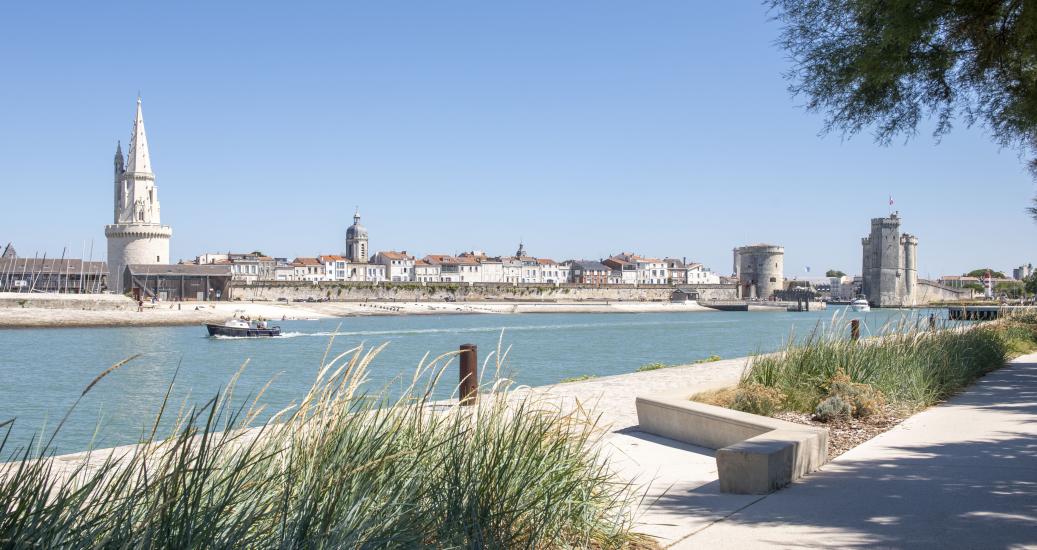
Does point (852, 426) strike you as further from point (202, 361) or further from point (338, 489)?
point (202, 361)

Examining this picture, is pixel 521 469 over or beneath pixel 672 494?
over

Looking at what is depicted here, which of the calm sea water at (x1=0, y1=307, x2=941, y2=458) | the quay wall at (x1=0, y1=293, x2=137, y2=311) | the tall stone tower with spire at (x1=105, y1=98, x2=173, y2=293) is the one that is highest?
the tall stone tower with spire at (x1=105, y1=98, x2=173, y2=293)

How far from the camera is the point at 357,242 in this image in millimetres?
166750

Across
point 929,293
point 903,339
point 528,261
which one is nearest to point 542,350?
point 903,339

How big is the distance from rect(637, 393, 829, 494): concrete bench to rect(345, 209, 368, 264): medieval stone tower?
527 feet

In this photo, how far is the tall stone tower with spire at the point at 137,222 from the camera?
98.5 meters

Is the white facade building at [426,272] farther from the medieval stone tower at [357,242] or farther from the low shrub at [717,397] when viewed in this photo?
the low shrub at [717,397]

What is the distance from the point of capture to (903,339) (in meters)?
11.7

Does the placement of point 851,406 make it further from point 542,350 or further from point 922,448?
point 542,350

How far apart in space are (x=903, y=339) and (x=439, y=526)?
9622 mm

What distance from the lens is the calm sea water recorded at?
1745cm

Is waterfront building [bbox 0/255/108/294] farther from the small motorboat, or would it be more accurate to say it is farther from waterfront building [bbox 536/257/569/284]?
waterfront building [bbox 536/257/569/284]

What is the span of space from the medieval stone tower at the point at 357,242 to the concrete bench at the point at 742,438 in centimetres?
16058

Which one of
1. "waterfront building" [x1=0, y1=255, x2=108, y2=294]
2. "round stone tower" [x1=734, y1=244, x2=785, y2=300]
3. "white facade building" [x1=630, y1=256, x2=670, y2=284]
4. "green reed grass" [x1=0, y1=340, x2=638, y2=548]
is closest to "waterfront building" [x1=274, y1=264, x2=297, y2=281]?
"waterfront building" [x1=0, y1=255, x2=108, y2=294]
